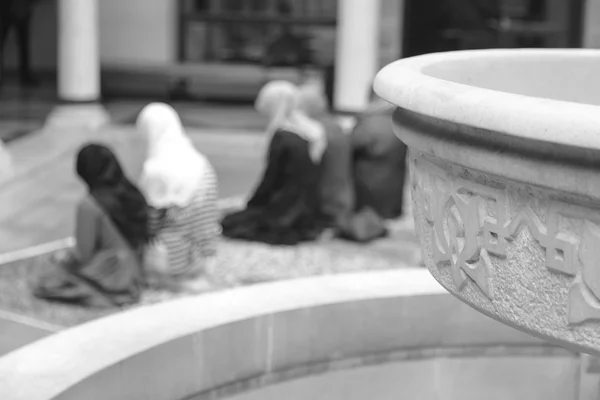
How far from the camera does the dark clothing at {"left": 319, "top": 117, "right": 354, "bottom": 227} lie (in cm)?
839

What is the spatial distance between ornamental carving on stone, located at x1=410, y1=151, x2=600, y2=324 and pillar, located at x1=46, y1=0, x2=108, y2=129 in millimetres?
10273

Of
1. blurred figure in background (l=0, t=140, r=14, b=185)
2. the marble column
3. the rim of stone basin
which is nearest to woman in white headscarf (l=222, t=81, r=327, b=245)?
blurred figure in background (l=0, t=140, r=14, b=185)

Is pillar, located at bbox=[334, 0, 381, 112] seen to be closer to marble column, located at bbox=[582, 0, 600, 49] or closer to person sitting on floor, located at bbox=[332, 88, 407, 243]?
person sitting on floor, located at bbox=[332, 88, 407, 243]

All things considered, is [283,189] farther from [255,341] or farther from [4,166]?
[255,341]

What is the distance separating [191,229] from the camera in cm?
667

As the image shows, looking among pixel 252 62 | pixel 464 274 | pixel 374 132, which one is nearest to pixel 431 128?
pixel 464 274

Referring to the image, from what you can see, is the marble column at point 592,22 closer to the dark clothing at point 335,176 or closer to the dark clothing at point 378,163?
the dark clothing at point 378,163

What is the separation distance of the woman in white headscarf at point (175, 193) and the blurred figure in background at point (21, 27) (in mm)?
9494

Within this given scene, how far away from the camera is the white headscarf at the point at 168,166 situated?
21.2 ft

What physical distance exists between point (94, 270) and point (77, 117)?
20.6 feet

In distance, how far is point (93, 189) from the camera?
20.4 ft

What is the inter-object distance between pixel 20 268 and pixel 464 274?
522 cm

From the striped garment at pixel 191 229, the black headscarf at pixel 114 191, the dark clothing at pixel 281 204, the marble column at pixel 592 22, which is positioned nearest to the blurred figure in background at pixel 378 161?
the dark clothing at pixel 281 204

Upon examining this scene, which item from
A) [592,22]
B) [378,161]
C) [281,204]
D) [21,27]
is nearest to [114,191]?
[281,204]
